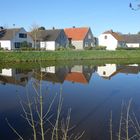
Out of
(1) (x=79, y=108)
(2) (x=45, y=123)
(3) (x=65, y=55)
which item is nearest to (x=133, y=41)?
(3) (x=65, y=55)

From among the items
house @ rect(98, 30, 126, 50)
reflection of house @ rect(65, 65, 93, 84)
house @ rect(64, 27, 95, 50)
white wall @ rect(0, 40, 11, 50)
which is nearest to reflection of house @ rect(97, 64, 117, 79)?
reflection of house @ rect(65, 65, 93, 84)

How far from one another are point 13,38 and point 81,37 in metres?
20.5

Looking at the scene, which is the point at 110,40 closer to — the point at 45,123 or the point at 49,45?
the point at 49,45

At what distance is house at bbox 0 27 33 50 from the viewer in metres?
58.1

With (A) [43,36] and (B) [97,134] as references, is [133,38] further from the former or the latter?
(B) [97,134]

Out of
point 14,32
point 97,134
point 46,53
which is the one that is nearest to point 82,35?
point 14,32

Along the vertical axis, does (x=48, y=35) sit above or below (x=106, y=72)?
above

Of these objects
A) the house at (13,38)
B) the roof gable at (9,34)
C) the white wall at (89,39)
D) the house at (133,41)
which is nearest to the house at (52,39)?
→ the house at (13,38)

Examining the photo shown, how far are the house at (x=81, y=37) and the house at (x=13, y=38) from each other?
15524mm

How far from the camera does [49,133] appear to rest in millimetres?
9648

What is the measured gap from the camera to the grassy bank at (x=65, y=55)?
42.8 m

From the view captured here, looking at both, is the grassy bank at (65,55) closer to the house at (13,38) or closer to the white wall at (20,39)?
the house at (13,38)

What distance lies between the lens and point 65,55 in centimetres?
4850

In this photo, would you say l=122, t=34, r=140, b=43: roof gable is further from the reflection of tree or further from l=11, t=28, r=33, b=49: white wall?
the reflection of tree
